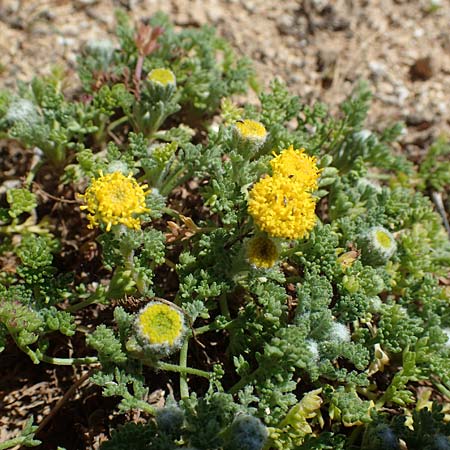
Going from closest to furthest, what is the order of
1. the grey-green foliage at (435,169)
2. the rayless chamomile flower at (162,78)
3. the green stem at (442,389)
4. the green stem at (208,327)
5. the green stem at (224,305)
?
the green stem at (208,327) → the green stem at (224,305) → the green stem at (442,389) → the rayless chamomile flower at (162,78) → the grey-green foliage at (435,169)

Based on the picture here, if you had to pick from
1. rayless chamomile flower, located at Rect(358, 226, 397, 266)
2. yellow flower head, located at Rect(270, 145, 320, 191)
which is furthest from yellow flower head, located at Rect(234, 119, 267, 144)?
rayless chamomile flower, located at Rect(358, 226, 397, 266)

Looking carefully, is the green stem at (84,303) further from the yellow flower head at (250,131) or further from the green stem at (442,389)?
→ the green stem at (442,389)

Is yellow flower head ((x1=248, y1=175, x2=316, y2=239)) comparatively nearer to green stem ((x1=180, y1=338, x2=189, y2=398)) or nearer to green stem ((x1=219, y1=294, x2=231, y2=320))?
green stem ((x1=219, y1=294, x2=231, y2=320))

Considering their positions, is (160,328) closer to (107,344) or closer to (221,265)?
(107,344)

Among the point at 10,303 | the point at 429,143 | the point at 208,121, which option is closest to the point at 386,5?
the point at 429,143

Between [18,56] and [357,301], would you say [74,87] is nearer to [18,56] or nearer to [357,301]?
[18,56]

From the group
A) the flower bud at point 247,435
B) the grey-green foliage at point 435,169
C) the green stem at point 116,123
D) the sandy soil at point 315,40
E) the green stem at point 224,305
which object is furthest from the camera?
the sandy soil at point 315,40

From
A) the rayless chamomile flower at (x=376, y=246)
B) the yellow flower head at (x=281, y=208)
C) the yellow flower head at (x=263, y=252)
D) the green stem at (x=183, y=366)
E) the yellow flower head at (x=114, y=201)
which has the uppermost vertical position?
the yellow flower head at (x=281, y=208)

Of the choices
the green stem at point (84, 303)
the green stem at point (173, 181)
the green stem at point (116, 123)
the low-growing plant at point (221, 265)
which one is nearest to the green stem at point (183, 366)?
the low-growing plant at point (221, 265)
